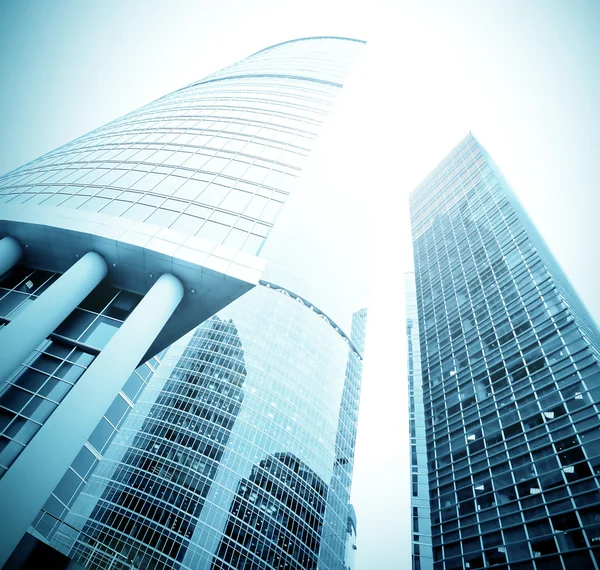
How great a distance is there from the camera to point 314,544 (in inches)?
2606

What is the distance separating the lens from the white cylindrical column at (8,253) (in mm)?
17638

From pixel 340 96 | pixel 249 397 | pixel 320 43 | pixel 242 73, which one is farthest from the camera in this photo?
pixel 320 43

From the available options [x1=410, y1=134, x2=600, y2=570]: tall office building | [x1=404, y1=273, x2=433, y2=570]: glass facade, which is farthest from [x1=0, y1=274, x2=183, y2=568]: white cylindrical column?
[x1=404, y1=273, x2=433, y2=570]: glass facade

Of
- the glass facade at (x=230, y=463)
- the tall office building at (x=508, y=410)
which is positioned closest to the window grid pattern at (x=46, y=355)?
the glass facade at (x=230, y=463)

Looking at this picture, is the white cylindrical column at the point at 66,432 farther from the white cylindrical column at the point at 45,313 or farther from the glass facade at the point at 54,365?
the glass facade at the point at 54,365

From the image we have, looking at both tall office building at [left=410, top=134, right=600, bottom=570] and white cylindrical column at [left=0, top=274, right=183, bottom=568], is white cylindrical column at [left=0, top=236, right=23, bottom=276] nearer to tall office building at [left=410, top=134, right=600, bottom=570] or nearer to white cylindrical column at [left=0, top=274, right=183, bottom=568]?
white cylindrical column at [left=0, top=274, right=183, bottom=568]

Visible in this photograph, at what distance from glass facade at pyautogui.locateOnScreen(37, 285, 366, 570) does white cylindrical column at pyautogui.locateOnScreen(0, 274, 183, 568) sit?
42117 millimetres

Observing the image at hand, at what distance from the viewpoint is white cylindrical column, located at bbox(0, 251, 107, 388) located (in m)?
12.1

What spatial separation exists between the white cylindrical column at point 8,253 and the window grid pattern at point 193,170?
2.12 m

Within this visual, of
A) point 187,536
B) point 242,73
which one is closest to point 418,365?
point 187,536

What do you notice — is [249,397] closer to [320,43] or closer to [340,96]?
[340,96]

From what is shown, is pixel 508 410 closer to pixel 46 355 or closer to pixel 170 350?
pixel 46 355

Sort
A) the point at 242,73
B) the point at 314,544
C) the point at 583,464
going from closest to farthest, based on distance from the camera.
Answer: the point at 583,464
the point at 242,73
the point at 314,544

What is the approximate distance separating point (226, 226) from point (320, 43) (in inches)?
3367
